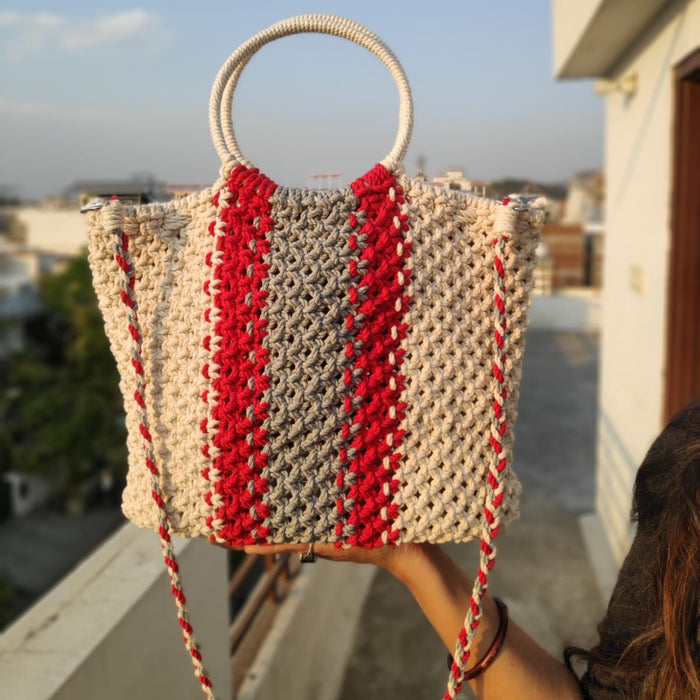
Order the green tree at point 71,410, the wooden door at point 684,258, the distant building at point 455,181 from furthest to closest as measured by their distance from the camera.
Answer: the green tree at point 71,410
the wooden door at point 684,258
the distant building at point 455,181

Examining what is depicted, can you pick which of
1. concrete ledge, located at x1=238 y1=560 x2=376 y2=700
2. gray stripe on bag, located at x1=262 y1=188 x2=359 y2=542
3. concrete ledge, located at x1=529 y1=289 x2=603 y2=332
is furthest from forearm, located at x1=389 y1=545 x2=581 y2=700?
concrete ledge, located at x1=529 y1=289 x2=603 y2=332

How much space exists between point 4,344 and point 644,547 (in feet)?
68.7

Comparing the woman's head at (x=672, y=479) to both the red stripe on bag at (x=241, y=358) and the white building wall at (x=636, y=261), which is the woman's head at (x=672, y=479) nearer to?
the red stripe on bag at (x=241, y=358)

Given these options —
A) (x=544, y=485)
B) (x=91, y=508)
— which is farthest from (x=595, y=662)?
(x=91, y=508)

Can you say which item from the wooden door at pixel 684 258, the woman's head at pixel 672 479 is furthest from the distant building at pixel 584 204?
the woman's head at pixel 672 479

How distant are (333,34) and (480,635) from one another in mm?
786

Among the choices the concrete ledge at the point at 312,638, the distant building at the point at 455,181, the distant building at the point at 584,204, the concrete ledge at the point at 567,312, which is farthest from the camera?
the distant building at the point at 584,204

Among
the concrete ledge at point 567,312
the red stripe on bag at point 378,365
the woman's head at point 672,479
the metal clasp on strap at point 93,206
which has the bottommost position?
the concrete ledge at point 567,312

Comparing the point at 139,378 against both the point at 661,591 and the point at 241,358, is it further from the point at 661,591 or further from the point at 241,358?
the point at 661,591

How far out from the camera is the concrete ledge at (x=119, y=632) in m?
1.21

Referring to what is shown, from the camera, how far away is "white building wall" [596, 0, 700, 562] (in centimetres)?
252

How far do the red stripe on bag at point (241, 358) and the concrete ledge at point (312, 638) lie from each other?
143cm

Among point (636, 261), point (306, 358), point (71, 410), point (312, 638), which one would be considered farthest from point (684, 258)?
point (71, 410)

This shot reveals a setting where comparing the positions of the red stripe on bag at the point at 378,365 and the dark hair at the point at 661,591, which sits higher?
the red stripe on bag at the point at 378,365
